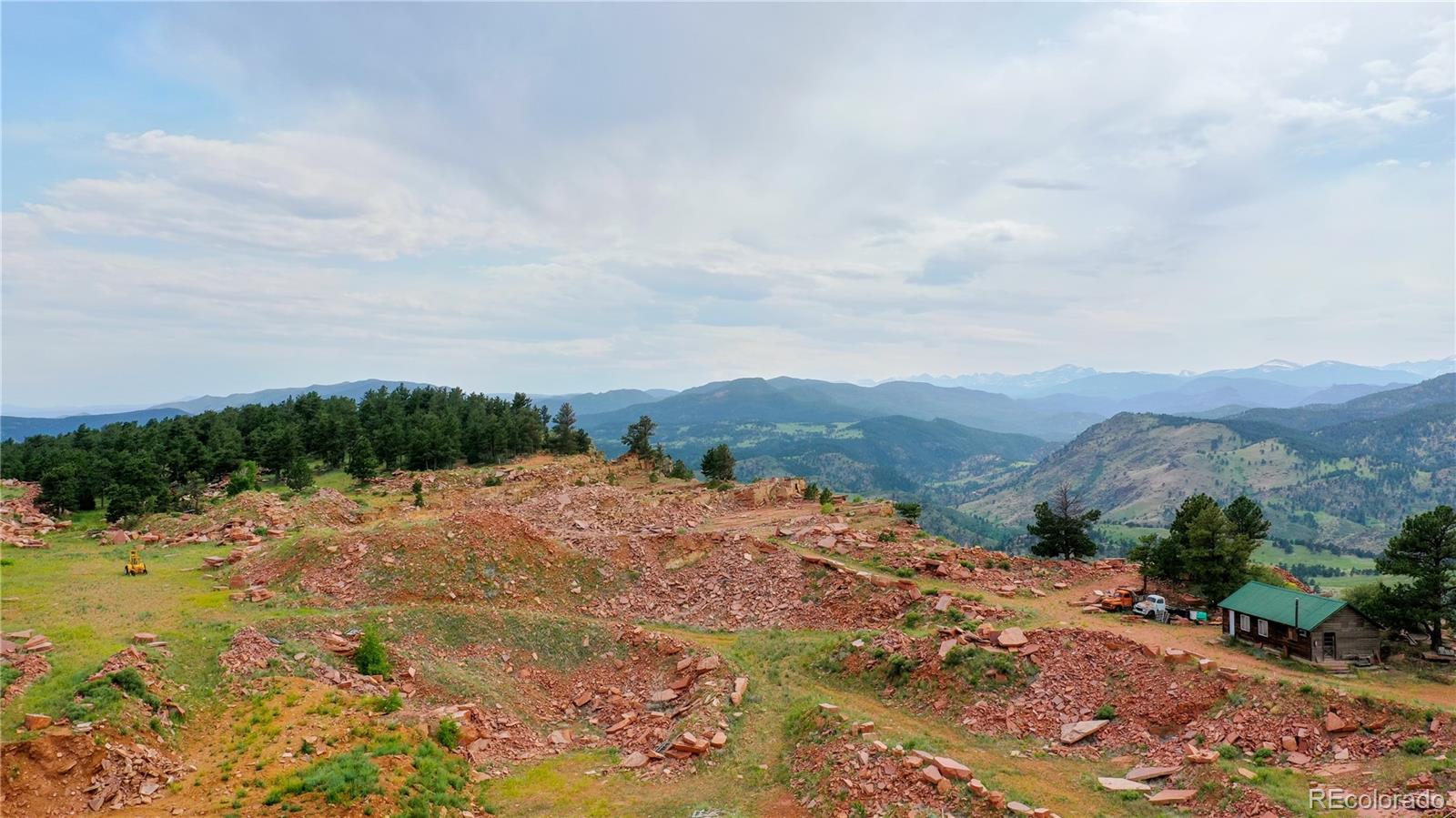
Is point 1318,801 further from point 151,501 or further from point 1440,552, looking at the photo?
point 151,501

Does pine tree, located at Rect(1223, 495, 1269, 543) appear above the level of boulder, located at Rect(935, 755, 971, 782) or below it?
above

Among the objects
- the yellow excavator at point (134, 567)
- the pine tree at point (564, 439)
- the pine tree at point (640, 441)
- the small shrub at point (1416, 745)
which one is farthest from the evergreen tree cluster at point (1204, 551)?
the pine tree at point (564, 439)

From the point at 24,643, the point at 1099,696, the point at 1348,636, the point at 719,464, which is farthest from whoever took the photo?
the point at 719,464

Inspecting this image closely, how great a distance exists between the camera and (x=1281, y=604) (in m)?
28.2

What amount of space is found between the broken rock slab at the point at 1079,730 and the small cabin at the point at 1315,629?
11590mm

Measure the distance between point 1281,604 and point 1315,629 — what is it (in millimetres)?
1728

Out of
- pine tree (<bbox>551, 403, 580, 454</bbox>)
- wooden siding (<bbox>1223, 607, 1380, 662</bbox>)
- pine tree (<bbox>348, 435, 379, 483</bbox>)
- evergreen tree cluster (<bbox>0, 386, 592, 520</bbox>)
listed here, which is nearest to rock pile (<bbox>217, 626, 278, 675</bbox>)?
evergreen tree cluster (<bbox>0, 386, 592, 520</bbox>)

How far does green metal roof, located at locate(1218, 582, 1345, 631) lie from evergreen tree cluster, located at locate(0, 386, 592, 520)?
66.7 m

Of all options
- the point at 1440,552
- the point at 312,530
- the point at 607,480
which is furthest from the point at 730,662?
the point at 607,480

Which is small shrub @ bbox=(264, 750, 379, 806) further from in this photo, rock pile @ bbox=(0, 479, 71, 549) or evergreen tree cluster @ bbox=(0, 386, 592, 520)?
evergreen tree cluster @ bbox=(0, 386, 592, 520)

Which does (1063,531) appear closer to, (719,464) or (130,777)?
(719,464)

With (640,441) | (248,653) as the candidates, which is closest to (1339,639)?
(248,653)

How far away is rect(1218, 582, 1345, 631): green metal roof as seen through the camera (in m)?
26.8

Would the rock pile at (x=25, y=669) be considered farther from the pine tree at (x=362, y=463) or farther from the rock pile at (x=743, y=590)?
the pine tree at (x=362, y=463)
